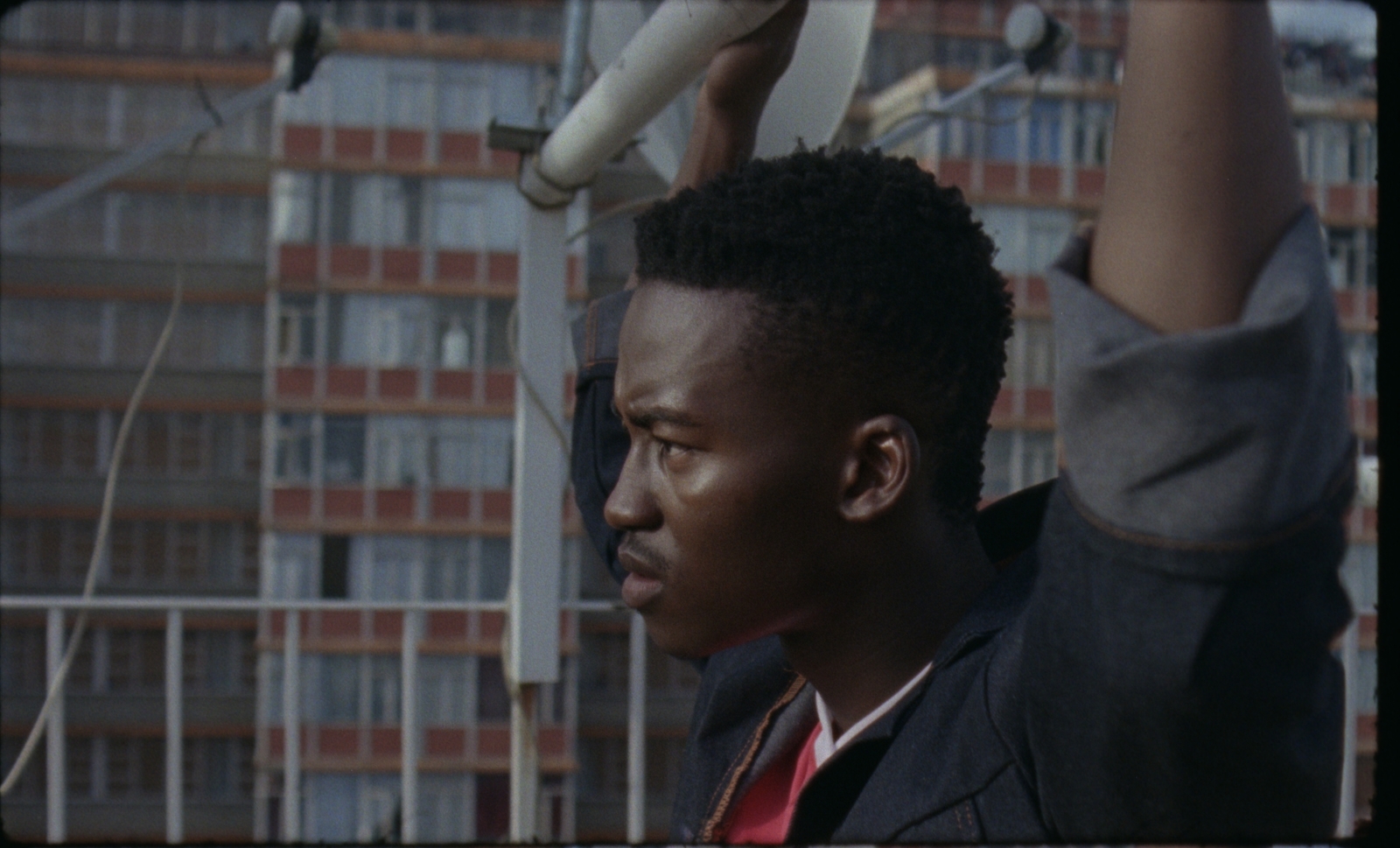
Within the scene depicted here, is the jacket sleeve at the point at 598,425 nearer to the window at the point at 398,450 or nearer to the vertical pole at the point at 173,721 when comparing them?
the vertical pole at the point at 173,721

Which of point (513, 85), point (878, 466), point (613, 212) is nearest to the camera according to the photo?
point (878, 466)

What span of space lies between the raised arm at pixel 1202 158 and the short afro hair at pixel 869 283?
0.90ft

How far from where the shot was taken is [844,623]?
33.9 inches

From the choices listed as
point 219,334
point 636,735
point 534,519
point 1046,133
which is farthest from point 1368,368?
point 219,334

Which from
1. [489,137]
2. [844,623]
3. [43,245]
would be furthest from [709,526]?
[43,245]

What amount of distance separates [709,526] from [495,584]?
1120 inches

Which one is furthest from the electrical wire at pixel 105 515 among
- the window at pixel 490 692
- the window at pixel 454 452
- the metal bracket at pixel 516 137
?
the window at pixel 490 692

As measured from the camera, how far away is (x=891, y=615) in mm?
864

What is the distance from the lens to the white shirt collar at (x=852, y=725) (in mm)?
872

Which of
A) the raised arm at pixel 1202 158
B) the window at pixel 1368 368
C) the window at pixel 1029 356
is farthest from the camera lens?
the window at pixel 1029 356

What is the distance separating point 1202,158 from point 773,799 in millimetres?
624

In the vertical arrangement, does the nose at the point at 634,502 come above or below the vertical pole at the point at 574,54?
below

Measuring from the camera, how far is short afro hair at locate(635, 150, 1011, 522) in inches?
31.7

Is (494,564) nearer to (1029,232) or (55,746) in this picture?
(1029,232)
